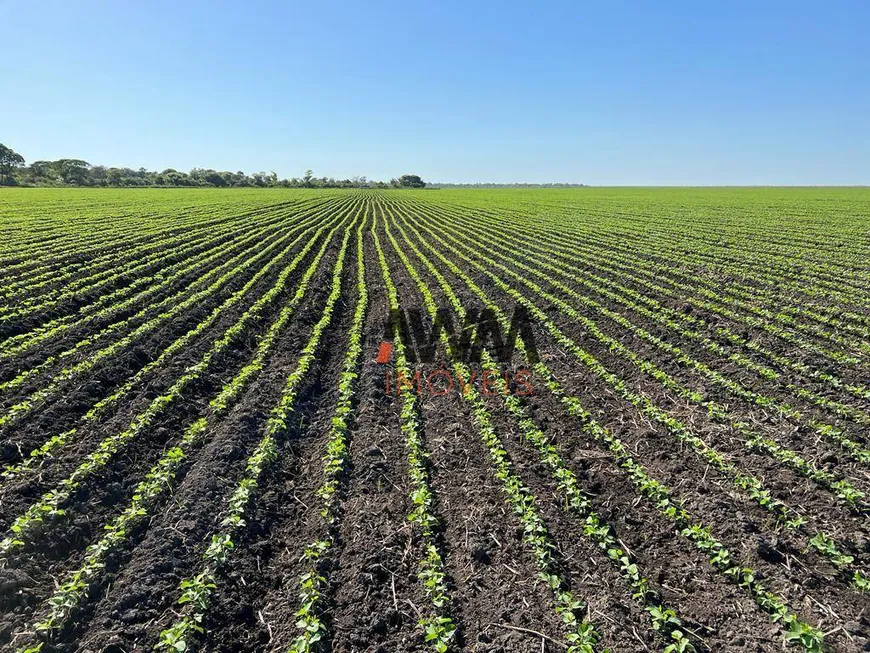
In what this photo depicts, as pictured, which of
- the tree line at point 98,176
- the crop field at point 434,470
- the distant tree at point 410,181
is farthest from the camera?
the distant tree at point 410,181

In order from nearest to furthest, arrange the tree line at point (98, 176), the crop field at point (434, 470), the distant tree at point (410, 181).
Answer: the crop field at point (434, 470) < the tree line at point (98, 176) < the distant tree at point (410, 181)

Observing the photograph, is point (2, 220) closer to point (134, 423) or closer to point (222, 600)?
point (134, 423)

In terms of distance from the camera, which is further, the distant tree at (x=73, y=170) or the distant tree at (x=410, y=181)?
the distant tree at (x=410, y=181)

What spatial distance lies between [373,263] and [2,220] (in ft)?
76.4

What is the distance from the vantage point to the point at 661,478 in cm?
601

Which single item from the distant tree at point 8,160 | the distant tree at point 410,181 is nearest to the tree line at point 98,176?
the distant tree at point 8,160

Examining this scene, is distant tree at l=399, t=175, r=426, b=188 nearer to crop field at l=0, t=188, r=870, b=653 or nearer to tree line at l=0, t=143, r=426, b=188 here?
tree line at l=0, t=143, r=426, b=188

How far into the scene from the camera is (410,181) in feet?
533

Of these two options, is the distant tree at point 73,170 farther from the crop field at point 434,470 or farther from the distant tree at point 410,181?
the crop field at point 434,470

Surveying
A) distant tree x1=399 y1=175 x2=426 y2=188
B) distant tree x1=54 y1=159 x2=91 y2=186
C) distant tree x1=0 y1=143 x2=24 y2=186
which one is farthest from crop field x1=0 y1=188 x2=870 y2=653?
distant tree x1=399 y1=175 x2=426 y2=188

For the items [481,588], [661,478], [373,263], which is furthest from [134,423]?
[373,263]

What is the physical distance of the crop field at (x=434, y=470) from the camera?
4195 millimetres

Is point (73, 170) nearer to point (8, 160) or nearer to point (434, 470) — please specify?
point (8, 160)

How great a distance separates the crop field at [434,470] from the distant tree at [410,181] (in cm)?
15557
